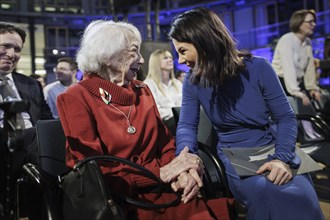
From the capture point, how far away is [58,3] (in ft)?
61.6

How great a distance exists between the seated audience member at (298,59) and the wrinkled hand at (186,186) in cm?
238

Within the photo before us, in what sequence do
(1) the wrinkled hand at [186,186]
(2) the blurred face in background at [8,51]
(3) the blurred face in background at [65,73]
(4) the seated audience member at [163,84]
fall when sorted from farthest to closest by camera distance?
(3) the blurred face in background at [65,73] → (4) the seated audience member at [163,84] → (2) the blurred face in background at [8,51] → (1) the wrinkled hand at [186,186]

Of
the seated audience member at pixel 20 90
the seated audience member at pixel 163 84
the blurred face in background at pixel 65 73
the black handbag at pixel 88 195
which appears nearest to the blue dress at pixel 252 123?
the black handbag at pixel 88 195

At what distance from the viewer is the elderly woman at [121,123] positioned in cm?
168

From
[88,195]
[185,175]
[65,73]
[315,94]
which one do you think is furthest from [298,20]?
[88,195]

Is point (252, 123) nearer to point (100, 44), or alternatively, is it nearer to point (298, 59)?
point (100, 44)

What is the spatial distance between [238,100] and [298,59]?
2380mm

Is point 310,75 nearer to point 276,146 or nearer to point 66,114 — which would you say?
point 276,146

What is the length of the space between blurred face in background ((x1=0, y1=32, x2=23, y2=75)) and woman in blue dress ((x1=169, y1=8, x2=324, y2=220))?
0.98 m

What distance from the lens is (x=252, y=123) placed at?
1922 millimetres

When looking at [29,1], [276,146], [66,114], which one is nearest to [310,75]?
[276,146]

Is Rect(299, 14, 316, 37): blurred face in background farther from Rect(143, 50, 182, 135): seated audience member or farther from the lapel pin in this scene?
the lapel pin

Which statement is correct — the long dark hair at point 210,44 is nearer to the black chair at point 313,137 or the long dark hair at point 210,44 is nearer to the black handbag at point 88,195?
the black handbag at point 88,195

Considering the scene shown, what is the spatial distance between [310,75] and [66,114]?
3111mm
